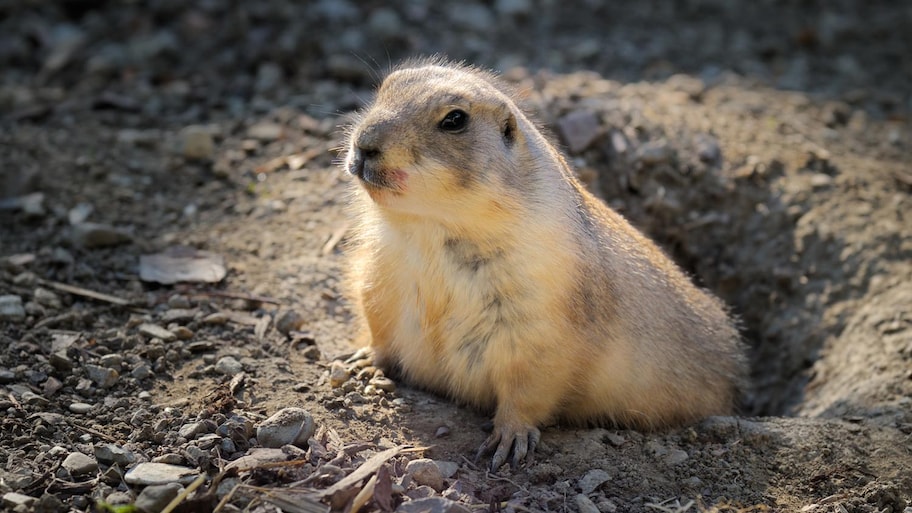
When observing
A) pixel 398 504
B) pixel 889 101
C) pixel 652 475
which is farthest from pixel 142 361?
pixel 889 101

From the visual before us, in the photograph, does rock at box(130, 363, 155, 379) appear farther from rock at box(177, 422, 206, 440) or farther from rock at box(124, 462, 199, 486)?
rock at box(124, 462, 199, 486)

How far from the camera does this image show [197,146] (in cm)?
718

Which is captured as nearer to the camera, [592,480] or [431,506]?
[431,506]

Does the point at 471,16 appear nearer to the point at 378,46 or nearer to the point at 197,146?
the point at 378,46

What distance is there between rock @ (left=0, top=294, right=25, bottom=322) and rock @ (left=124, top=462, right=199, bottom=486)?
1636mm

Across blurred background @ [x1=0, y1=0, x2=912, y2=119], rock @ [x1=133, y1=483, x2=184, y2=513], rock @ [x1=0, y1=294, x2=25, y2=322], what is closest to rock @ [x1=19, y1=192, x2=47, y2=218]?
rock @ [x1=0, y1=294, x2=25, y2=322]

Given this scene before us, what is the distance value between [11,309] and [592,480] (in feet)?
10.7

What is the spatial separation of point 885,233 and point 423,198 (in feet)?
12.9

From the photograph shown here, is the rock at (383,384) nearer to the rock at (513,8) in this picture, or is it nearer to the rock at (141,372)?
the rock at (141,372)

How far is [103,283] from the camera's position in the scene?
18.7 feet

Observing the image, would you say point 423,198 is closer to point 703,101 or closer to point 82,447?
point 82,447

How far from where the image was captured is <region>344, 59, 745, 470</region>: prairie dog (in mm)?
4336

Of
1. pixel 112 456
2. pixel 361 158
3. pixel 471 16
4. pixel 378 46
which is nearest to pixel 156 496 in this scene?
pixel 112 456

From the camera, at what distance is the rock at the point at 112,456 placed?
13.2ft
